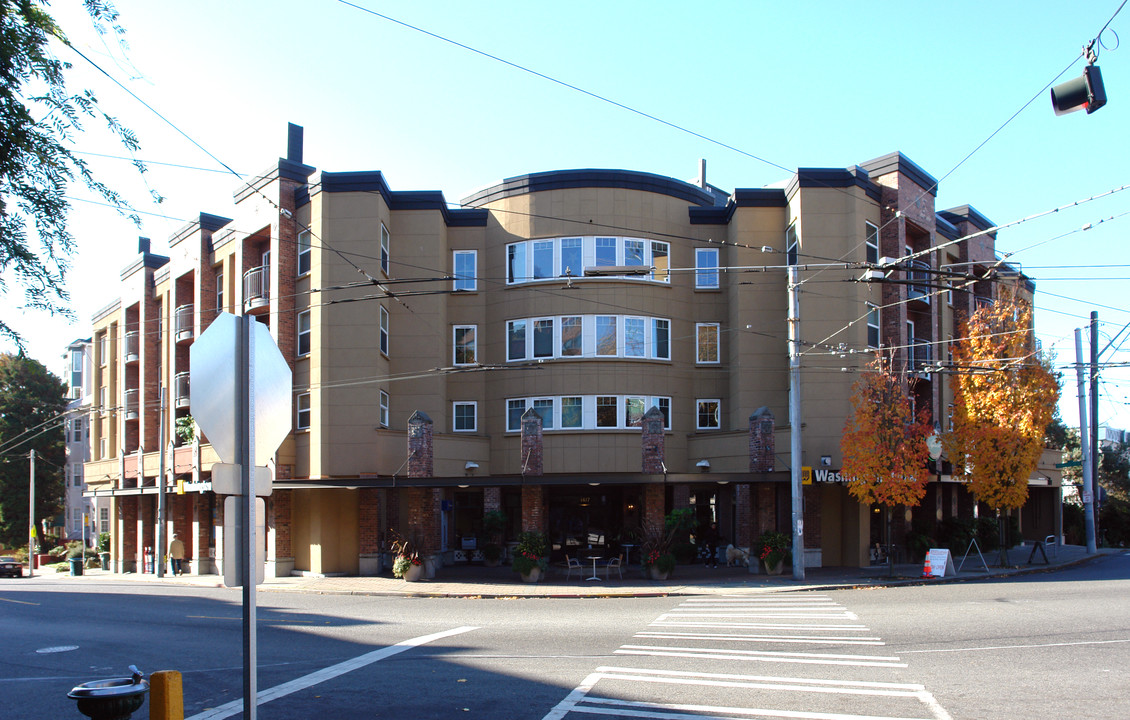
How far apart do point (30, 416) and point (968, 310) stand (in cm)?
5951

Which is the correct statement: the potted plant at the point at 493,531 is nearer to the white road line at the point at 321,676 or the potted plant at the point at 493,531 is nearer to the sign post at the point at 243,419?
the white road line at the point at 321,676

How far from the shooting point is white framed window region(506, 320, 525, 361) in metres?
32.3

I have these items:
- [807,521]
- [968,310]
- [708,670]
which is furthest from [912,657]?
[968,310]

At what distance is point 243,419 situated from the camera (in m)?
5.04

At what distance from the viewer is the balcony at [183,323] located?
1377 inches

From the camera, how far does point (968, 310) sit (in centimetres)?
3669

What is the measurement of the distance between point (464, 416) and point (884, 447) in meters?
15.8

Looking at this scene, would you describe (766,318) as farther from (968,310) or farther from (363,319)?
(363,319)

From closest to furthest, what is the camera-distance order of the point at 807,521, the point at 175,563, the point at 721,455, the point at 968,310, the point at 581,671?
the point at 581,671, the point at 807,521, the point at 721,455, the point at 175,563, the point at 968,310

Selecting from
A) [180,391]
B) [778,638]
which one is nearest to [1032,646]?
[778,638]

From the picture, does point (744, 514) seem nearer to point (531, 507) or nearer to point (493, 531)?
point (531, 507)

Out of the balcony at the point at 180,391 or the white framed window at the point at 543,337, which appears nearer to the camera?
the white framed window at the point at 543,337

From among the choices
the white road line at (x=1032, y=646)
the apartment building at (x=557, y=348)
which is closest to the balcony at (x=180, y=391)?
the apartment building at (x=557, y=348)

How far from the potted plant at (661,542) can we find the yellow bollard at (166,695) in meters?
20.2
